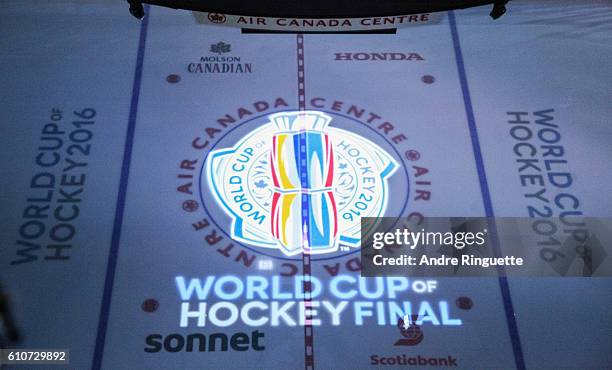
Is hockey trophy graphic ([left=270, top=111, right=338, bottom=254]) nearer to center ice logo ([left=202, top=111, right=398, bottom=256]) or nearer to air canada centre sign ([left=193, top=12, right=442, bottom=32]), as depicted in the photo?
center ice logo ([left=202, top=111, right=398, bottom=256])

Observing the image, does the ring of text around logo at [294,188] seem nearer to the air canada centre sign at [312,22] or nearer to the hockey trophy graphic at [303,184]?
the hockey trophy graphic at [303,184]

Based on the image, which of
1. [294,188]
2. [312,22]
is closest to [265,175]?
[294,188]

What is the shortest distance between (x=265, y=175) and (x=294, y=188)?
245mm

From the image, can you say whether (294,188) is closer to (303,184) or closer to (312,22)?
(303,184)

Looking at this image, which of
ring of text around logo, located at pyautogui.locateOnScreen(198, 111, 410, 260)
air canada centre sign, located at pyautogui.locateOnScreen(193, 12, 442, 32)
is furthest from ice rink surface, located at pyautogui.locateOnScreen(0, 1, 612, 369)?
air canada centre sign, located at pyautogui.locateOnScreen(193, 12, 442, 32)

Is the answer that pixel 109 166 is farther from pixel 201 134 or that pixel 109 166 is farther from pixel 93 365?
pixel 93 365

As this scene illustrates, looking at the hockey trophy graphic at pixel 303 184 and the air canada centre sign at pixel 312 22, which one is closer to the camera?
the air canada centre sign at pixel 312 22

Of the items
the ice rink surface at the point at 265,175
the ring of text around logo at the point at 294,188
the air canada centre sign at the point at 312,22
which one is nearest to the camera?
the air canada centre sign at the point at 312,22

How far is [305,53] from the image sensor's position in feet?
18.7

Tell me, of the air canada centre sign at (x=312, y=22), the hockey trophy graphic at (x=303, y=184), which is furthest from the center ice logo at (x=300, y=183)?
the air canada centre sign at (x=312, y=22)

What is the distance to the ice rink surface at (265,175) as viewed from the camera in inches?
168

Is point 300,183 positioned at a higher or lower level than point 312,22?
higher

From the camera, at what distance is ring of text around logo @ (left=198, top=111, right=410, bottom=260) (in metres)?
4.71

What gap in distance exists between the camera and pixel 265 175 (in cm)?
498
